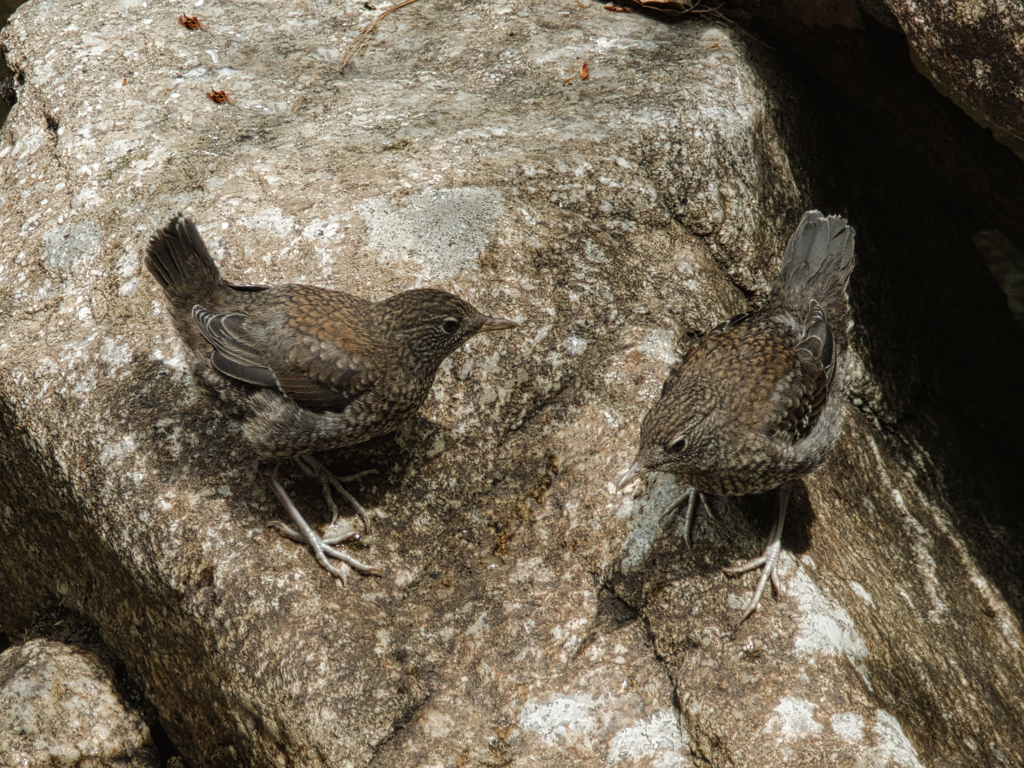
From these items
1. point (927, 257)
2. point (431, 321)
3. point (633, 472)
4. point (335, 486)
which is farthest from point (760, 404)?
point (927, 257)

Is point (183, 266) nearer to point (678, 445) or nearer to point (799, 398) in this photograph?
point (678, 445)

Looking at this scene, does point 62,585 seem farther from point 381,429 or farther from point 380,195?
point 380,195

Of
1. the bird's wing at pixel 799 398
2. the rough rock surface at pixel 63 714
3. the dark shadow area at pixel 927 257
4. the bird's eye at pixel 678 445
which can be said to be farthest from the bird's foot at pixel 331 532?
the dark shadow area at pixel 927 257

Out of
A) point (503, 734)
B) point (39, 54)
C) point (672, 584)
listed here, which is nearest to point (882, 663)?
point (672, 584)

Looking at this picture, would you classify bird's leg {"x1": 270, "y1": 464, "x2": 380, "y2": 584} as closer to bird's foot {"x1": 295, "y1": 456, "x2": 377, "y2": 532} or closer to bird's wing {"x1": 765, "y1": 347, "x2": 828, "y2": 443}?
bird's foot {"x1": 295, "y1": 456, "x2": 377, "y2": 532}

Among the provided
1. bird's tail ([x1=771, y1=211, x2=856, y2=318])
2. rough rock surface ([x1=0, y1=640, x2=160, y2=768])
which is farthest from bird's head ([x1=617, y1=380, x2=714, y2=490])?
rough rock surface ([x1=0, y1=640, x2=160, y2=768])

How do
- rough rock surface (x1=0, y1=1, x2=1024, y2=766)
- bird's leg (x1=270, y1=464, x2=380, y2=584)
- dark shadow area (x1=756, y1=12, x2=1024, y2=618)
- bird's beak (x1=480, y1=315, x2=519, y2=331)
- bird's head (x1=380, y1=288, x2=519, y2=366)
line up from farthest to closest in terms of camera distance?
dark shadow area (x1=756, y1=12, x2=1024, y2=618)
bird's beak (x1=480, y1=315, x2=519, y2=331)
bird's head (x1=380, y1=288, x2=519, y2=366)
bird's leg (x1=270, y1=464, x2=380, y2=584)
rough rock surface (x1=0, y1=1, x2=1024, y2=766)
